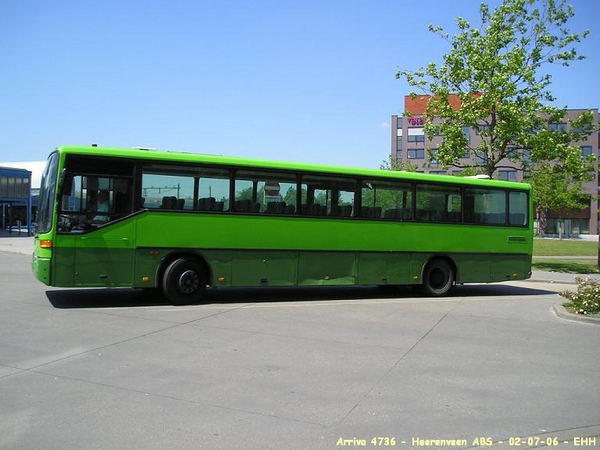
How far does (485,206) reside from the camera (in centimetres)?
1519

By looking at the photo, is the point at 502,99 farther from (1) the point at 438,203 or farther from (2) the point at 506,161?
(2) the point at 506,161

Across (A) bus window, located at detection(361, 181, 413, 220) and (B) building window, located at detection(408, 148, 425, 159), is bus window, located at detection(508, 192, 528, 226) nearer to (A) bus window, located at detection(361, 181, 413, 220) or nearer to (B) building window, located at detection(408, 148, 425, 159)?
(A) bus window, located at detection(361, 181, 413, 220)

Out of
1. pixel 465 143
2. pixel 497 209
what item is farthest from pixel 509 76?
pixel 497 209

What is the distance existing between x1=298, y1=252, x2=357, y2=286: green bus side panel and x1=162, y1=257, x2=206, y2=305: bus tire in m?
2.32

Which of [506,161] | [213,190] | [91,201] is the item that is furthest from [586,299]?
[506,161]

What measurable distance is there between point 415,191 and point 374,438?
1011 cm

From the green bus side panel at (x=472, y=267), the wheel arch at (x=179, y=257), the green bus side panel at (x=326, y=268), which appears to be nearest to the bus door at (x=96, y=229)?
the wheel arch at (x=179, y=257)

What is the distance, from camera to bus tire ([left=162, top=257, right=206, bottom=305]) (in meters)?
11.4

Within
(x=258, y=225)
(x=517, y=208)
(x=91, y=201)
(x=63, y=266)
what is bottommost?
(x=63, y=266)

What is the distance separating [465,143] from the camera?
24203 millimetres

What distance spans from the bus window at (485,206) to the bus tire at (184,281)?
24.2ft

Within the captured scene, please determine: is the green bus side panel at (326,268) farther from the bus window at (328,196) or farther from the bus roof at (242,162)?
the bus roof at (242,162)

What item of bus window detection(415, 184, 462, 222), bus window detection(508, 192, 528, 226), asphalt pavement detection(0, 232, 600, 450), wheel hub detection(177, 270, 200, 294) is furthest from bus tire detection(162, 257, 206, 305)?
bus window detection(508, 192, 528, 226)

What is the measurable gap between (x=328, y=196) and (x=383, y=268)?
233cm
